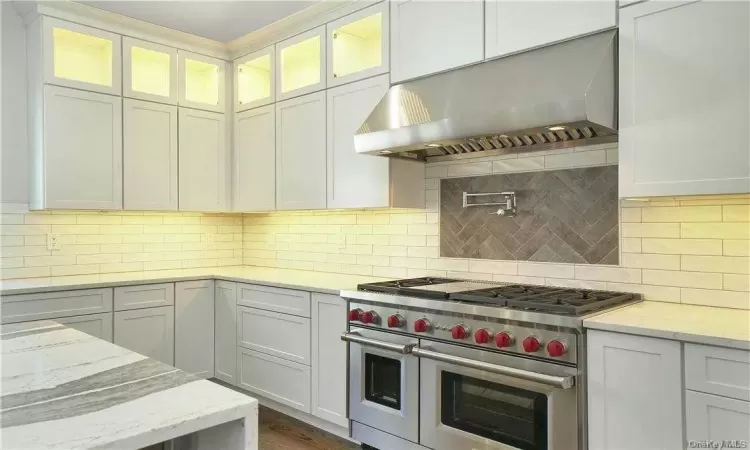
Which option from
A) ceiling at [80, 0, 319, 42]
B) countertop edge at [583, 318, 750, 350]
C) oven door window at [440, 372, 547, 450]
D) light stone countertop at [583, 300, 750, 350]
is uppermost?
ceiling at [80, 0, 319, 42]

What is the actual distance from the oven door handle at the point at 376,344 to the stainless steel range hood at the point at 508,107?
1027 millimetres

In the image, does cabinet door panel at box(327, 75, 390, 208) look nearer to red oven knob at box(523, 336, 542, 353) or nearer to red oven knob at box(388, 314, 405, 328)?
red oven knob at box(388, 314, 405, 328)

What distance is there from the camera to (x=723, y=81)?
2.07m

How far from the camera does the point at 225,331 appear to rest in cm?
397

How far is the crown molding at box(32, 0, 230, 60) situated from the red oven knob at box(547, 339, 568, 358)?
3511 mm

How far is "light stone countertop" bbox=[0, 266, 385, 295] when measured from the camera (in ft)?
10.7

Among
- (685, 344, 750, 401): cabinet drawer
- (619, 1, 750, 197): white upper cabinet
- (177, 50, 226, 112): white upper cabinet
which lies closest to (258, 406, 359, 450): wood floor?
(685, 344, 750, 401): cabinet drawer

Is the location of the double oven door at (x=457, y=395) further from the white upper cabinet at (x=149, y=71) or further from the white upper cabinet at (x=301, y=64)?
the white upper cabinet at (x=149, y=71)

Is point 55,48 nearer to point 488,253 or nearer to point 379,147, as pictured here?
point 379,147

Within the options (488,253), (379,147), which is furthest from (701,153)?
(379,147)

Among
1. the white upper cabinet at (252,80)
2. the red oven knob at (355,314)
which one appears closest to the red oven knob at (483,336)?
the red oven knob at (355,314)

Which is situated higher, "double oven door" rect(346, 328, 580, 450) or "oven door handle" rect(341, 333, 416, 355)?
"oven door handle" rect(341, 333, 416, 355)

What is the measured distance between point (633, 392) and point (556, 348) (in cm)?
31

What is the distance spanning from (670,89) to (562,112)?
0.42 metres
